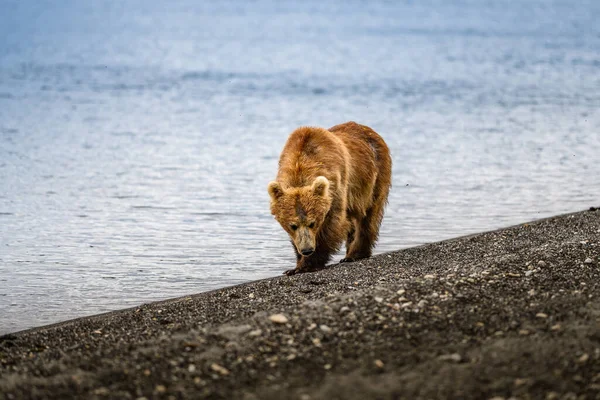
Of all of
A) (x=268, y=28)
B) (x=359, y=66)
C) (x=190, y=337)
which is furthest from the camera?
(x=268, y=28)

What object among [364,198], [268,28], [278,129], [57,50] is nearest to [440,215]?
[364,198]

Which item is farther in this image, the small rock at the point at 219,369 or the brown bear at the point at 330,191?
the brown bear at the point at 330,191

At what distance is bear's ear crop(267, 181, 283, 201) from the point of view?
8.85m

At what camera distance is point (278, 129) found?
86.1ft

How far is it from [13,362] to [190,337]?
1.32 meters

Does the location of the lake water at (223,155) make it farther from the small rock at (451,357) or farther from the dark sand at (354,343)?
the small rock at (451,357)

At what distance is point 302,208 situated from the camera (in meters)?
8.98

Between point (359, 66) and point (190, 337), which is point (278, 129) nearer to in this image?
point (190, 337)

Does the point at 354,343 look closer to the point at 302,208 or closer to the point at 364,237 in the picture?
the point at 302,208

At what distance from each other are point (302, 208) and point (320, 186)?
293mm

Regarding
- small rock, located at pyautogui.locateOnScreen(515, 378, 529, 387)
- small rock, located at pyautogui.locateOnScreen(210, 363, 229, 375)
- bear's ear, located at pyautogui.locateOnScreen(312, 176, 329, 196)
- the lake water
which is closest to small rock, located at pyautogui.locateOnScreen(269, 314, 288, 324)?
small rock, located at pyautogui.locateOnScreen(210, 363, 229, 375)

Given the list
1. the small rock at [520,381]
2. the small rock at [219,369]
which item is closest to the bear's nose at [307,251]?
the small rock at [219,369]

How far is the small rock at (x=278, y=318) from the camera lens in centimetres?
660

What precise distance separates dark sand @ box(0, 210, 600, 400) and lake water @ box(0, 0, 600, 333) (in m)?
2.05
